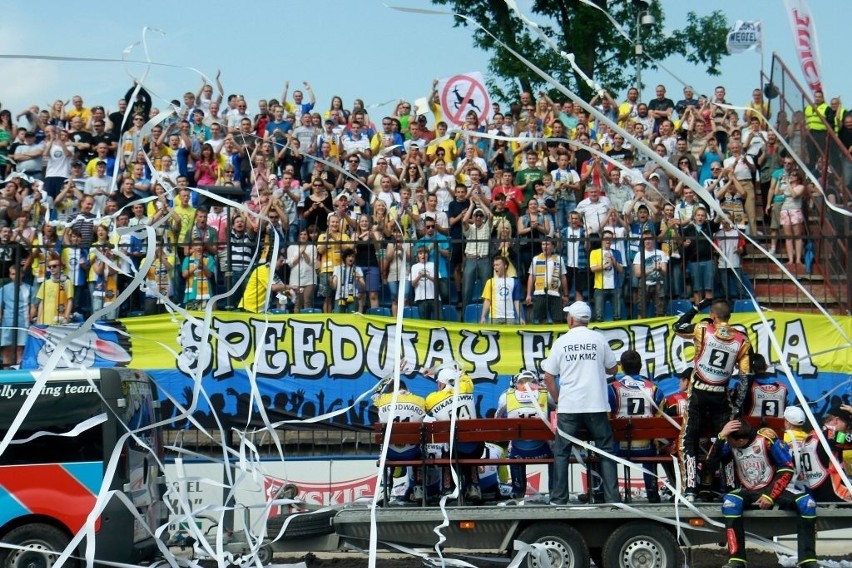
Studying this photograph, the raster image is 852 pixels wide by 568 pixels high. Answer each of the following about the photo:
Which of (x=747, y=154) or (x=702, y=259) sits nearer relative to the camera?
(x=702, y=259)

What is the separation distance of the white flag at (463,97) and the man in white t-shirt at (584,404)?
339 inches

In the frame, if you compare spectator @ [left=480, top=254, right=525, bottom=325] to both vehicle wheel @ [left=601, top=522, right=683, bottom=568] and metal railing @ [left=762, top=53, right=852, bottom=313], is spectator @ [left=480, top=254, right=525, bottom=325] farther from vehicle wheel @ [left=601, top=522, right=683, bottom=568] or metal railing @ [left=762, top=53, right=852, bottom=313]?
vehicle wheel @ [left=601, top=522, right=683, bottom=568]

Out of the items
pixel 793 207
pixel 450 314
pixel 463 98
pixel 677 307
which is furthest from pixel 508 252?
pixel 463 98

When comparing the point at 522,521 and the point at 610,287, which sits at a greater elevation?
the point at 610,287

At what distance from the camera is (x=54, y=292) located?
47.2ft

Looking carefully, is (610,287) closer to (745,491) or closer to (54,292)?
(745,491)

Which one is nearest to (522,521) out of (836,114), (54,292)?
(54,292)

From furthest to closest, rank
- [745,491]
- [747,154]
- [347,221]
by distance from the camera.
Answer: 1. [747,154]
2. [347,221]
3. [745,491]

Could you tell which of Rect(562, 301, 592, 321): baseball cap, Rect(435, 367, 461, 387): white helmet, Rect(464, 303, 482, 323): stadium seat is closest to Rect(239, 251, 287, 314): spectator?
Rect(464, 303, 482, 323): stadium seat

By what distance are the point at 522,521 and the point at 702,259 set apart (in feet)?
19.1

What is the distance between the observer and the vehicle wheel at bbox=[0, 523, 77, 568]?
9.30 meters

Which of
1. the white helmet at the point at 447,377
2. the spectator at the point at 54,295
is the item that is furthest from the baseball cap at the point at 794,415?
the spectator at the point at 54,295

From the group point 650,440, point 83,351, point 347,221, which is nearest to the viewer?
point 650,440

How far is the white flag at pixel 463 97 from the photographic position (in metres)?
17.6
